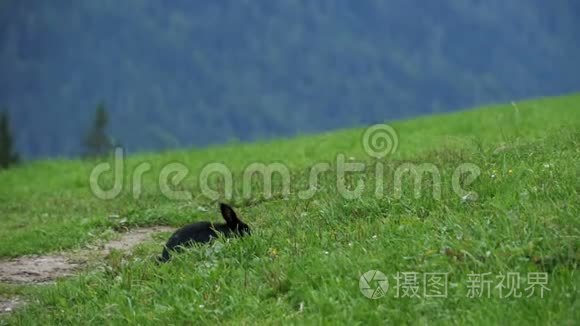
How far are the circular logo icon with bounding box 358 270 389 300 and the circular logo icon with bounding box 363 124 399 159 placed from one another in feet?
28.1

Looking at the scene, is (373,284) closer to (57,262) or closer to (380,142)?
(57,262)

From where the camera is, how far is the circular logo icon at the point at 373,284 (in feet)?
21.0

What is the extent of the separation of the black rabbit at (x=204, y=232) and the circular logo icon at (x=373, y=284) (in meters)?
2.19

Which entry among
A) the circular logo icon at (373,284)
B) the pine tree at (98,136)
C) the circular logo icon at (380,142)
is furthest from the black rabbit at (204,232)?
the pine tree at (98,136)

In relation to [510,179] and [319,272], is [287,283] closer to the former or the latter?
[319,272]

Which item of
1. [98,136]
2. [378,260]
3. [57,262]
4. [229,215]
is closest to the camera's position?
[378,260]

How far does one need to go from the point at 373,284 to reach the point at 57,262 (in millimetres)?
5583

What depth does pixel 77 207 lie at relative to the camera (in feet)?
49.3

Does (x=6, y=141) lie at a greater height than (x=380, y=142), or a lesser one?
lesser

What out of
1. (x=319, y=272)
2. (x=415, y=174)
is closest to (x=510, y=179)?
(x=415, y=174)

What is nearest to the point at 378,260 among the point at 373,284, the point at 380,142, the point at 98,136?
the point at 373,284

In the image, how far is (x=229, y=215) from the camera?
8.59 metres

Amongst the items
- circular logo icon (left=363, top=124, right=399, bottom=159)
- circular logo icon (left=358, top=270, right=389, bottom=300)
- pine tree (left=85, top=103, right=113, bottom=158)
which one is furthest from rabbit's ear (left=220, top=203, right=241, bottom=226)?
pine tree (left=85, top=103, right=113, bottom=158)

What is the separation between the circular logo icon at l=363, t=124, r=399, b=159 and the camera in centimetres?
1616
